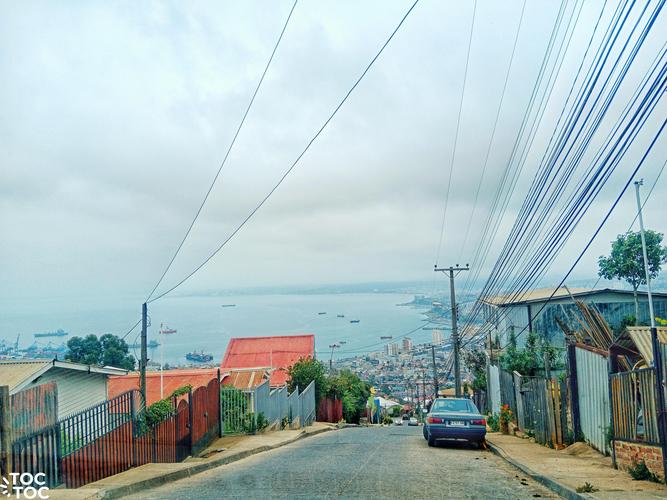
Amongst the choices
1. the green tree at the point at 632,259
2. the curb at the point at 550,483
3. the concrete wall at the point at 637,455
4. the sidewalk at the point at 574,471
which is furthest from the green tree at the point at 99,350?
the green tree at the point at 632,259

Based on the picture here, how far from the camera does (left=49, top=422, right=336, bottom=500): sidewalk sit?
9.70 m

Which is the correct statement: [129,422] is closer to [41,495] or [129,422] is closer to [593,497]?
[41,495]

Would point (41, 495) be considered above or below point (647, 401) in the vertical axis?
below

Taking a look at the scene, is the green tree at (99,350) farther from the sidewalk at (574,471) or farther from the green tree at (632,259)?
the green tree at (632,259)

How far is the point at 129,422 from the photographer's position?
→ 43.0 feet

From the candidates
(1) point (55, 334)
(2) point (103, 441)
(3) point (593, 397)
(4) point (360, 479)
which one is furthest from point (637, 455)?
(1) point (55, 334)

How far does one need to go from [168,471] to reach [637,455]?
799 cm

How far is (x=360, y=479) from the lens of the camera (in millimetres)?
→ 11406

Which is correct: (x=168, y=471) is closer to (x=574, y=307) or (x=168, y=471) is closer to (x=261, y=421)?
(x=261, y=421)

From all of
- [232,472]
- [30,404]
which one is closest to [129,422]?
[232,472]

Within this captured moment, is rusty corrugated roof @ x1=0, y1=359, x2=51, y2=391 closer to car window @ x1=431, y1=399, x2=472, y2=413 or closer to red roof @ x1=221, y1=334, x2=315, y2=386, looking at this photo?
car window @ x1=431, y1=399, x2=472, y2=413

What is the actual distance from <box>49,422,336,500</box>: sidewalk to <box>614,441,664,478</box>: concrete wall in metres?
7.76

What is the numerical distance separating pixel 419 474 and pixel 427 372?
54708 millimetres

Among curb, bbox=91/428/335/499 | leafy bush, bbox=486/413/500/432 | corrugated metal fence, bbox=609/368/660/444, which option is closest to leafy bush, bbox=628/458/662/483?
corrugated metal fence, bbox=609/368/660/444
